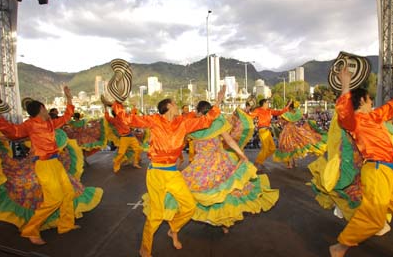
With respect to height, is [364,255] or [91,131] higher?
[91,131]

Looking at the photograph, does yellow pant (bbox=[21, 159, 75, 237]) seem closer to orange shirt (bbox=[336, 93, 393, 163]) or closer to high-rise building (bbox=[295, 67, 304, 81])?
orange shirt (bbox=[336, 93, 393, 163])

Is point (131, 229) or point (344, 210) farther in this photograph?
point (131, 229)

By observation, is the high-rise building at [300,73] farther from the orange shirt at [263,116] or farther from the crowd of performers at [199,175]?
the crowd of performers at [199,175]

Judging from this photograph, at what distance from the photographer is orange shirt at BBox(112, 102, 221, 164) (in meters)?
3.85

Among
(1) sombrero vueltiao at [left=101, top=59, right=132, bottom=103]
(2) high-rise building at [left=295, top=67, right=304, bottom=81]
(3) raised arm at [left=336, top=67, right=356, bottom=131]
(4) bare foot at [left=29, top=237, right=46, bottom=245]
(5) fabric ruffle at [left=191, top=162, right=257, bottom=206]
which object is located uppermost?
(2) high-rise building at [left=295, top=67, right=304, bottom=81]

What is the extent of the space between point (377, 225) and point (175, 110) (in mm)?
2393

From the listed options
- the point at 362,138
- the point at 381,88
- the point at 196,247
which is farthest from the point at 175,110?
the point at 381,88

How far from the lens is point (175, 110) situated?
4.04 meters

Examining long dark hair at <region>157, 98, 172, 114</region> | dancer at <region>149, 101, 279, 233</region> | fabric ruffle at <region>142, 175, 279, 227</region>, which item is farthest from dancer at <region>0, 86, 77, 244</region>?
long dark hair at <region>157, 98, 172, 114</region>

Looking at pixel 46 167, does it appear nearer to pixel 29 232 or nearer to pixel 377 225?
pixel 29 232

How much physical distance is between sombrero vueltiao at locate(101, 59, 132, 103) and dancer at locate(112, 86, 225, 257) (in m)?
0.61

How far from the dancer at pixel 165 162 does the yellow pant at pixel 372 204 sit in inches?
66.8

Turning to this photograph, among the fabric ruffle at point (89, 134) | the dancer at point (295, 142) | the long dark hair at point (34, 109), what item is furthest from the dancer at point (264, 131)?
the long dark hair at point (34, 109)

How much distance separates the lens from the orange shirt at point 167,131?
12.6ft
